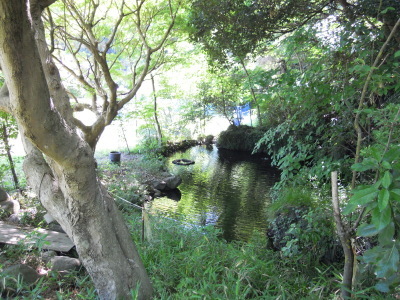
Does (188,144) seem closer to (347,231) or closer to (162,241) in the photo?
(162,241)

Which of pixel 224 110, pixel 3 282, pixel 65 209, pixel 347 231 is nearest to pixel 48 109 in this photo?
pixel 65 209

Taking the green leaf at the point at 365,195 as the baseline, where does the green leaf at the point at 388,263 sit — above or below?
below

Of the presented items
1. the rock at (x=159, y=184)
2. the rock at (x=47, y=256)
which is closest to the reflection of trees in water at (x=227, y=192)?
the rock at (x=159, y=184)

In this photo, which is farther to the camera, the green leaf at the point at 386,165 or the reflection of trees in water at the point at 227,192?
the reflection of trees in water at the point at 227,192

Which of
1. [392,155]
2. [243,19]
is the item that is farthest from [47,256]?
[243,19]

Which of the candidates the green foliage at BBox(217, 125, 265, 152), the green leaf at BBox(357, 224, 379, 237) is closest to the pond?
the green foliage at BBox(217, 125, 265, 152)

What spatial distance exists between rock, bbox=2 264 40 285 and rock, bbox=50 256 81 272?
0.23 m

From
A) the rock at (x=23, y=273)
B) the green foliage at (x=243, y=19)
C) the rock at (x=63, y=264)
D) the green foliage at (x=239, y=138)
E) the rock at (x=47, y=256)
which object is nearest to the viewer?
the rock at (x=23, y=273)

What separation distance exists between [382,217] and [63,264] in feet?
10.1

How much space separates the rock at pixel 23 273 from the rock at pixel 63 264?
0.23m

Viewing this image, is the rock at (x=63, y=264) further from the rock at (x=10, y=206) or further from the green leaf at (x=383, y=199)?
the green leaf at (x=383, y=199)

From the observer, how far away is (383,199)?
1181 mm

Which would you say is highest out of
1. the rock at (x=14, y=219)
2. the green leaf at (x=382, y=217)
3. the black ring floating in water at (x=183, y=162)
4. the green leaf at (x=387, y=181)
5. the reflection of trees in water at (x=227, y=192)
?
the green leaf at (x=387, y=181)

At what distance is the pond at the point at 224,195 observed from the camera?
6657mm
